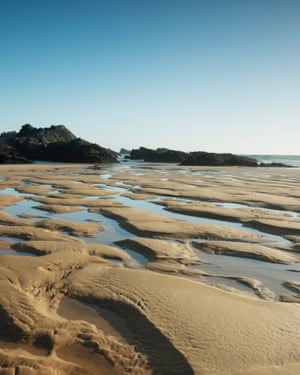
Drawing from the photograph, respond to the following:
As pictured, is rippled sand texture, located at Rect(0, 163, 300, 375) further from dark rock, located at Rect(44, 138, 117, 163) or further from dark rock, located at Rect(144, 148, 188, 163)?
dark rock, located at Rect(144, 148, 188, 163)

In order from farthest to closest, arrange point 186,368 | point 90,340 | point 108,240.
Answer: point 108,240
point 90,340
point 186,368

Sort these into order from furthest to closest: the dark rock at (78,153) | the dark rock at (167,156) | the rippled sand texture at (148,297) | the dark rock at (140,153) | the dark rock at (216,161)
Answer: the dark rock at (140,153) → the dark rock at (167,156) → the dark rock at (78,153) → the dark rock at (216,161) → the rippled sand texture at (148,297)

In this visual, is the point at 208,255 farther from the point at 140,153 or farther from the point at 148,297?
the point at 140,153

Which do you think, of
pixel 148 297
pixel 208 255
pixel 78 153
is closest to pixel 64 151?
pixel 78 153

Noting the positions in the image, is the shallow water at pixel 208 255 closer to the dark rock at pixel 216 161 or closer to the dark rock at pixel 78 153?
the dark rock at pixel 216 161

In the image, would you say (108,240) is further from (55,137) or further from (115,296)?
(55,137)

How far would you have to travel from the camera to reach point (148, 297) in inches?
155

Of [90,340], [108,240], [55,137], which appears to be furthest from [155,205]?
[55,137]

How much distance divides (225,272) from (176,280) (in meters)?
0.92

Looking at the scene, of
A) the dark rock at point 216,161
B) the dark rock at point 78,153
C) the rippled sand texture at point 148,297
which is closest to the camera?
the rippled sand texture at point 148,297

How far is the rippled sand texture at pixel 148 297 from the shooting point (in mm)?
2836

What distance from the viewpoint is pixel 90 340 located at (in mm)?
3107

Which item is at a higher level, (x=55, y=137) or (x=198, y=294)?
(x=55, y=137)

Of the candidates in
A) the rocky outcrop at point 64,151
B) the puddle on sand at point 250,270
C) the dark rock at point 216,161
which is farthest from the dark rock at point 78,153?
the puddle on sand at point 250,270
